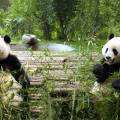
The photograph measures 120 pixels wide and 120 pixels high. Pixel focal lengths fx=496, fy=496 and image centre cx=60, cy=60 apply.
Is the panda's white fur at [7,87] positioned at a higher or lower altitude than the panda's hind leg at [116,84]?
higher

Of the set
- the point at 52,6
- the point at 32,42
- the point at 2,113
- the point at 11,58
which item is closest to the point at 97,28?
the point at 32,42

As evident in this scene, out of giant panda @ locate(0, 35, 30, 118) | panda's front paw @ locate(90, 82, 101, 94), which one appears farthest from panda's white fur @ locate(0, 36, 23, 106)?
panda's front paw @ locate(90, 82, 101, 94)

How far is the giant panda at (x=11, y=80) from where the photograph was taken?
2.68m

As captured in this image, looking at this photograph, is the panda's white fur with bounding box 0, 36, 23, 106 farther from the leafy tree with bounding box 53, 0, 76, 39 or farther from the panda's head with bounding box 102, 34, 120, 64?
the leafy tree with bounding box 53, 0, 76, 39

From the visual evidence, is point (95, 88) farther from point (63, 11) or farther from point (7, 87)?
point (63, 11)

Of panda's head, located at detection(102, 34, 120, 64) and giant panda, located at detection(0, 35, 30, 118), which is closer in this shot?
giant panda, located at detection(0, 35, 30, 118)

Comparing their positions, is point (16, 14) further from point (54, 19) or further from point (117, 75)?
point (117, 75)

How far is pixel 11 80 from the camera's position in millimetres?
2781

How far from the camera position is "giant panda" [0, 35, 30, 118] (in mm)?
2677

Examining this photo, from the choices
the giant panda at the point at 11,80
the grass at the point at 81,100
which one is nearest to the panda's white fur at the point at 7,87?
the giant panda at the point at 11,80

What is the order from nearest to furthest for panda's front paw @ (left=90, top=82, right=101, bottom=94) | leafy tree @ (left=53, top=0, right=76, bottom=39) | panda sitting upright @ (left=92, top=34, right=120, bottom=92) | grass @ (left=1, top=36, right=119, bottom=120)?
grass @ (left=1, top=36, right=119, bottom=120) < panda's front paw @ (left=90, top=82, right=101, bottom=94) < panda sitting upright @ (left=92, top=34, right=120, bottom=92) < leafy tree @ (left=53, top=0, right=76, bottom=39)

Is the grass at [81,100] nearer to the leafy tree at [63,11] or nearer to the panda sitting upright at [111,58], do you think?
the panda sitting upright at [111,58]

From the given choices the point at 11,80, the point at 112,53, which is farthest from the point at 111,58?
the point at 11,80

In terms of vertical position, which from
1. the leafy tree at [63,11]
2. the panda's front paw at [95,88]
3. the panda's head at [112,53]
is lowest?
the leafy tree at [63,11]
